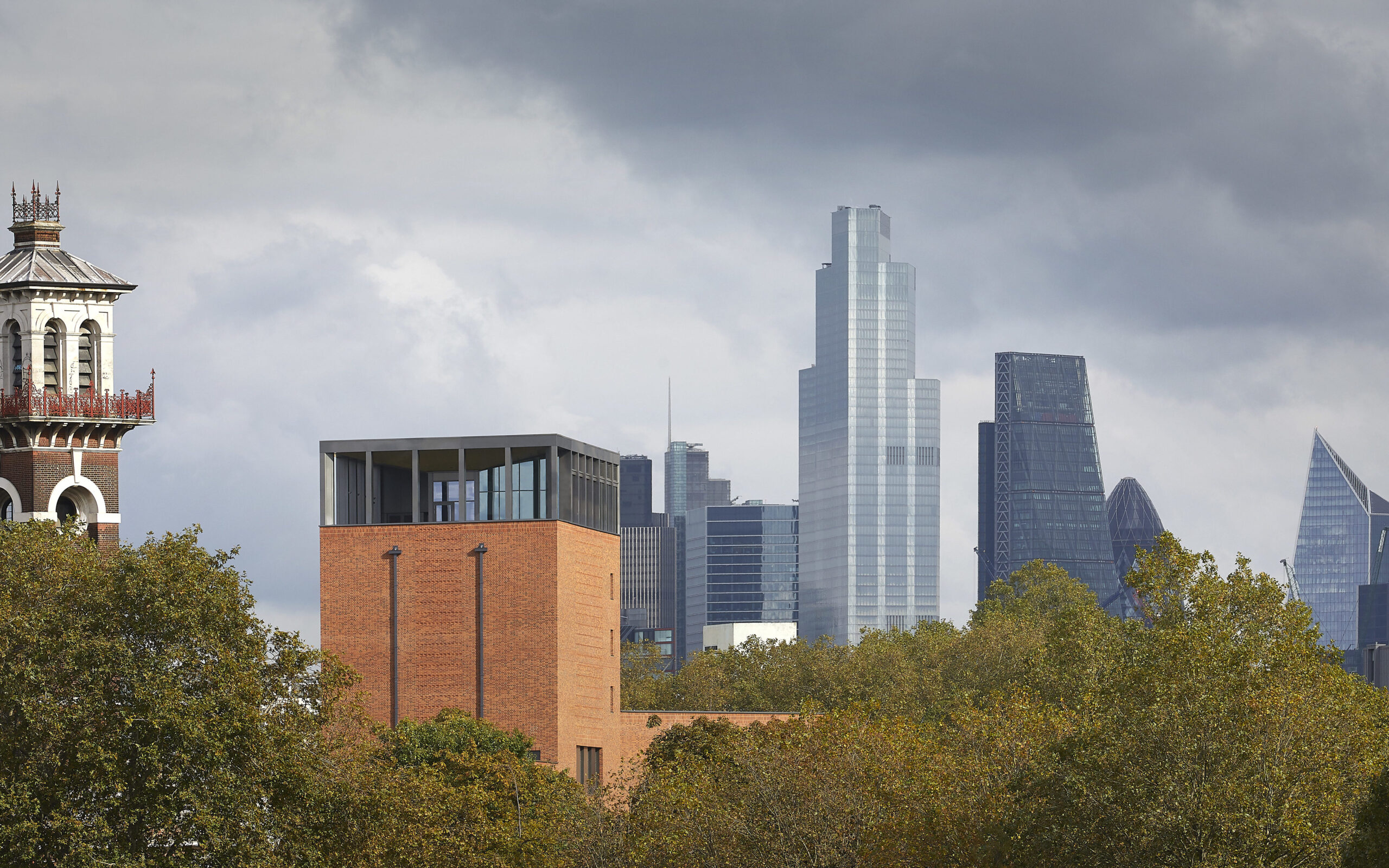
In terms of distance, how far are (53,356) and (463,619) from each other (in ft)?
Answer: 72.4

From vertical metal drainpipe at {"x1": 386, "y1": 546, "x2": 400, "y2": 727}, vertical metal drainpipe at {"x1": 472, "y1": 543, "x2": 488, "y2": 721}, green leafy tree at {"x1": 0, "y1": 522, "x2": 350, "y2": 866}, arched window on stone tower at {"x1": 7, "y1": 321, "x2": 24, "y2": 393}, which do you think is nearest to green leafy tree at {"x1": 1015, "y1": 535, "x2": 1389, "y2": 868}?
green leafy tree at {"x1": 0, "y1": 522, "x2": 350, "y2": 866}

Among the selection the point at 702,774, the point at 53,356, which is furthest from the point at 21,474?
the point at 702,774

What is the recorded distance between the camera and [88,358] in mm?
85000

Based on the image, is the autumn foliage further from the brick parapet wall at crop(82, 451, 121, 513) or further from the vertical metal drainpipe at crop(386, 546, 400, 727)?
the vertical metal drainpipe at crop(386, 546, 400, 727)

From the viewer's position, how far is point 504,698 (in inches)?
3590

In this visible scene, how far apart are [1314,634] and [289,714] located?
3109cm

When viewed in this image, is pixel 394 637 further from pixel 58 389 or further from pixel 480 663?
pixel 58 389

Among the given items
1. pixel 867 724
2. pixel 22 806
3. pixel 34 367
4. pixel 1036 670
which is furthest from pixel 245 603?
pixel 1036 670

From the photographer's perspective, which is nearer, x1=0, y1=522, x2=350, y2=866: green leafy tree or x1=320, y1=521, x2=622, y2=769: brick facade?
x1=0, y1=522, x2=350, y2=866: green leafy tree

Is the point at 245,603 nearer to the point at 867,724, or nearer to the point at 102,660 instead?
the point at 102,660

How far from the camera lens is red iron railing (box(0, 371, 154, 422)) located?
81.6 metres

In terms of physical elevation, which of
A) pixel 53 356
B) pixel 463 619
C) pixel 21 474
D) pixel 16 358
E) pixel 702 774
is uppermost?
pixel 53 356

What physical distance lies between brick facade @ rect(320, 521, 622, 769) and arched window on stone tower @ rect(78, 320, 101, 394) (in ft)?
46.4

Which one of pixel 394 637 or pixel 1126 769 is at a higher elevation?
pixel 394 637
